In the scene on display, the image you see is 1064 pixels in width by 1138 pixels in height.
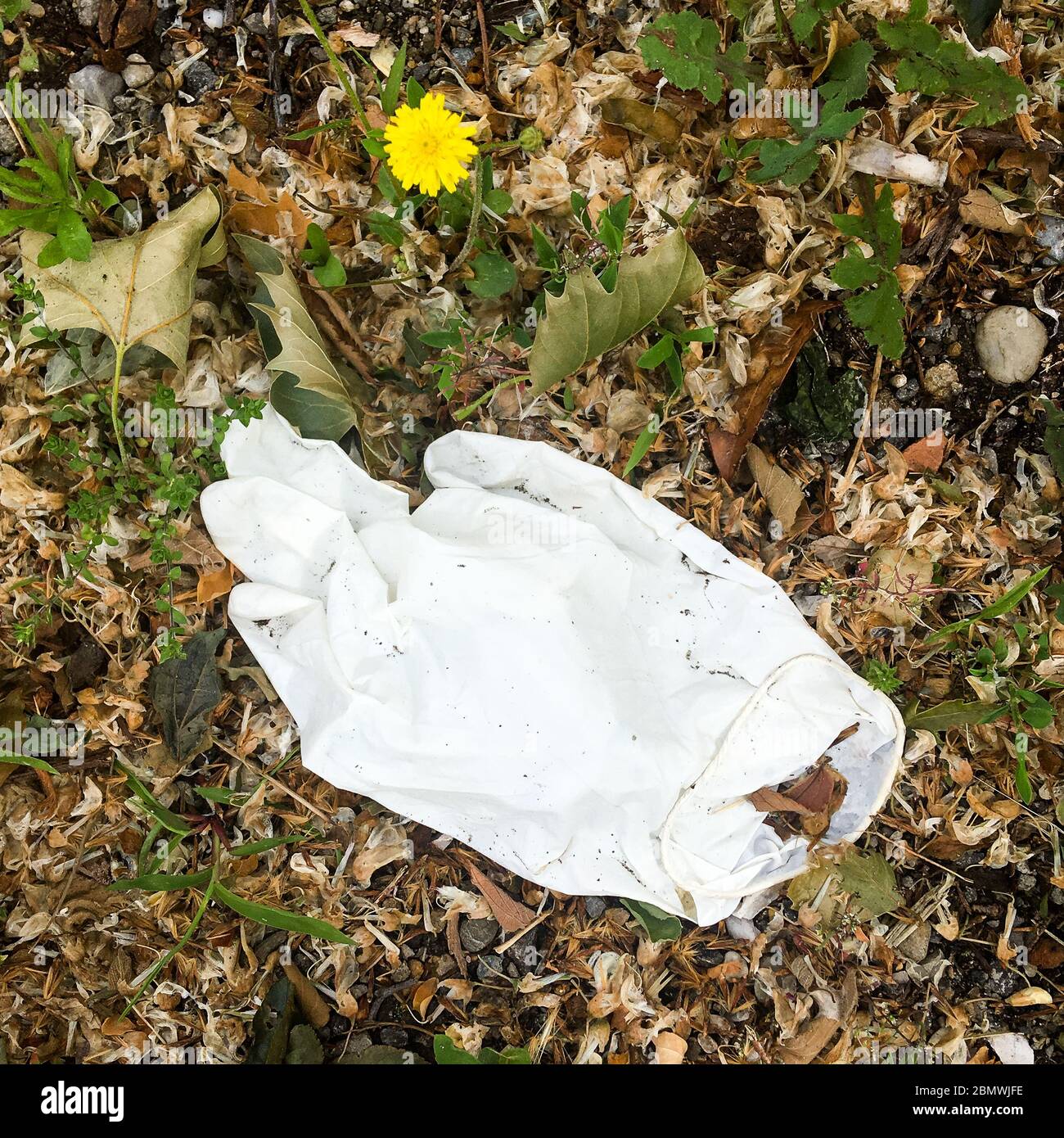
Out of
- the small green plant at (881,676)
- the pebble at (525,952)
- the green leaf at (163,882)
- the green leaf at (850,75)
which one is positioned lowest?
Result: the pebble at (525,952)

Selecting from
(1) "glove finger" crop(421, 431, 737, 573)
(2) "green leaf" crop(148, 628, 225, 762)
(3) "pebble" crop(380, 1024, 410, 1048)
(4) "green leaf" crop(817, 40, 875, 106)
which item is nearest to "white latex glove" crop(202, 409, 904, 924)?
(1) "glove finger" crop(421, 431, 737, 573)

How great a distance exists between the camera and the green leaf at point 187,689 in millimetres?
1828

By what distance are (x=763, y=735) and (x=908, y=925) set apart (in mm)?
609

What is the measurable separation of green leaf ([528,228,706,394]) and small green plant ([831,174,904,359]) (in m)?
0.30

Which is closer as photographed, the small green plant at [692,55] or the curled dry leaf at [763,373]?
the small green plant at [692,55]

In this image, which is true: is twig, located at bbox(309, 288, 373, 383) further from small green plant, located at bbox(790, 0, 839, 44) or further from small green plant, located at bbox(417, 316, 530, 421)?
small green plant, located at bbox(790, 0, 839, 44)

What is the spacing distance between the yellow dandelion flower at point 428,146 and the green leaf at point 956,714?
4.82ft

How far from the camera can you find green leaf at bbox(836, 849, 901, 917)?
6.05 ft

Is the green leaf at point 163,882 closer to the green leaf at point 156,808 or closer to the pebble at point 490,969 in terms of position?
the green leaf at point 156,808

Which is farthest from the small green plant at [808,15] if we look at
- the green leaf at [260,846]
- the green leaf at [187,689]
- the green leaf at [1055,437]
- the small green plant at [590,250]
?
the green leaf at [260,846]

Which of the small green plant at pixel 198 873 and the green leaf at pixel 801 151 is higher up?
the green leaf at pixel 801 151

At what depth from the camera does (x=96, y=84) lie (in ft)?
6.00

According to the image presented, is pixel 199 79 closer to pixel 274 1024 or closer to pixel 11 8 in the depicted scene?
pixel 11 8

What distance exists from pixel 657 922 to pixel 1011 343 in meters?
1.48
